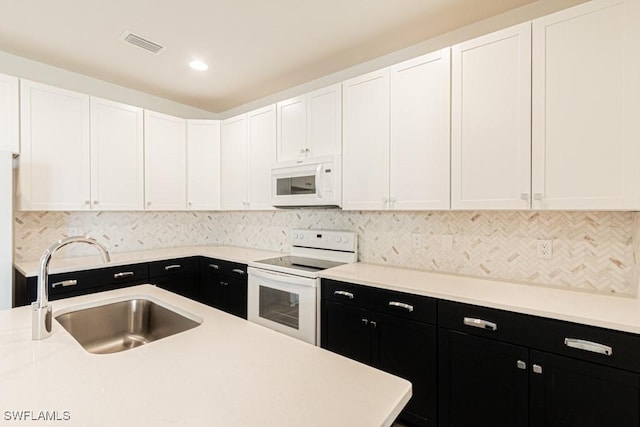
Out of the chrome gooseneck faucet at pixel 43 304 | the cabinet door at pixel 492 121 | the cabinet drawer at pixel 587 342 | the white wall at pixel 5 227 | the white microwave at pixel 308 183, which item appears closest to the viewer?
the chrome gooseneck faucet at pixel 43 304

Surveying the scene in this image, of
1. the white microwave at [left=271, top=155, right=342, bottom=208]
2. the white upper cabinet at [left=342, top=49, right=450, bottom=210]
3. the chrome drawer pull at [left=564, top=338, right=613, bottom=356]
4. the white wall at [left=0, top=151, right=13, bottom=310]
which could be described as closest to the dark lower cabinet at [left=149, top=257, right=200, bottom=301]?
the white wall at [left=0, top=151, right=13, bottom=310]

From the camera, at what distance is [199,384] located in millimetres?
841

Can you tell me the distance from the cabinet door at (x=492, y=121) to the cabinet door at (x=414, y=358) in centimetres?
81

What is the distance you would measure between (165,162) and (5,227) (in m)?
1.44

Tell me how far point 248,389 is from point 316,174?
193cm

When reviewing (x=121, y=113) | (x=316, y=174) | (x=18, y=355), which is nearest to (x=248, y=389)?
(x=18, y=355)

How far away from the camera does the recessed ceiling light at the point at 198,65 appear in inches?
106

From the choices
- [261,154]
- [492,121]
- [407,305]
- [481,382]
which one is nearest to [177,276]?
[261,154]

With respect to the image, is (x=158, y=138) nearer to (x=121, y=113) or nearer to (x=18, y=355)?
(x=121, y=113)

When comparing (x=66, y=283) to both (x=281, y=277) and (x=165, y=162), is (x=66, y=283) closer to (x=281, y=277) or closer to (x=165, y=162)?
(x=165, y=162)

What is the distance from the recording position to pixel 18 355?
100 cm

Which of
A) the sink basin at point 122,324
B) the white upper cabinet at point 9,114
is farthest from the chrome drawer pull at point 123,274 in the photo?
the sink basin at point 122,324

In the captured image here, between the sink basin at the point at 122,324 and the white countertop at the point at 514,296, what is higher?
the white countertop at the point at 514,296

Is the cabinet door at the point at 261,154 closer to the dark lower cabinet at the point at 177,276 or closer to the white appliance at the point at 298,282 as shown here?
the white appliance at the point at 298,282
